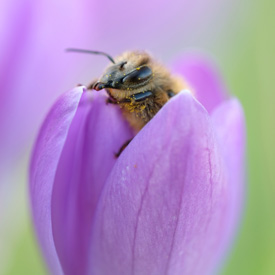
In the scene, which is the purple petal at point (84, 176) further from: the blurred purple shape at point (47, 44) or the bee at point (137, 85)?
the blurred purple shape at point (47, 44)

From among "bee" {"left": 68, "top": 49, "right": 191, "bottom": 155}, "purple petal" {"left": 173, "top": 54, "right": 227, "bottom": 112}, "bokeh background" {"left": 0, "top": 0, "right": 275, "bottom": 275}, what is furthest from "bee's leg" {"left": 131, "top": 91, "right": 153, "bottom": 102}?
"bokeh background" {"left": 0, "top": 0, "right": 275, "bottom": 275}

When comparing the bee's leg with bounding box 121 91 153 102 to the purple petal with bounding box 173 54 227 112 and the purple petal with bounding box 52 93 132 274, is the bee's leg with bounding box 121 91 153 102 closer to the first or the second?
the purple petal with bounding box 52 93 132 274

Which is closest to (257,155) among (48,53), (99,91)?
(48,53)

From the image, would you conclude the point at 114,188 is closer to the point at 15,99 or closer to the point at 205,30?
the point at 15,99

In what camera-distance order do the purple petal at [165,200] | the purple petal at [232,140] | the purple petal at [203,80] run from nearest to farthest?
1. the purple petal at [165,200]
2. the purple petal at [232,140]
3. the purple petal at [203,80]

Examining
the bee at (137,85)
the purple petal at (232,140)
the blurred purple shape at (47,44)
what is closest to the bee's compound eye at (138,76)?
the bee at (137,85)
